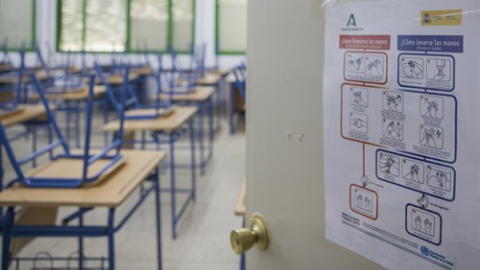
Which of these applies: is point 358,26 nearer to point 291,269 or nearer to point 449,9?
point 449,9

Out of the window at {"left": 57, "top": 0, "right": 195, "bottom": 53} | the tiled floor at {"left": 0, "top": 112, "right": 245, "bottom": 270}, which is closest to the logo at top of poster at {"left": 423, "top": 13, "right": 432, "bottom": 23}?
the tiled floor at {"left": 0, "top": 112, "right": 245, "bottom": 270}

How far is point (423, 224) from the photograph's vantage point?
59cm

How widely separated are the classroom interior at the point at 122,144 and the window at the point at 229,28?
0.7 inches

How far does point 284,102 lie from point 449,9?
1.04ft

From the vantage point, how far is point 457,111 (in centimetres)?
54

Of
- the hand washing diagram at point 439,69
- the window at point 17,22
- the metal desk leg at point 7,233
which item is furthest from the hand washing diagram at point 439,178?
the window at point 17,22

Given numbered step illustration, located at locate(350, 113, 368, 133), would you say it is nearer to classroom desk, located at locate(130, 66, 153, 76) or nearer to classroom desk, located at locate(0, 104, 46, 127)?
classroom desk, located at locate(0, 104, 46, 127)

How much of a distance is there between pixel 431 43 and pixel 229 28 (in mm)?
7875

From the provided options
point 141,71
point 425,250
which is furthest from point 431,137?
point 141,71

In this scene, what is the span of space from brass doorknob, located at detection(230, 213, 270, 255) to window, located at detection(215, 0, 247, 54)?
7.41m

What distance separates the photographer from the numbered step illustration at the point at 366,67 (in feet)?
2.04

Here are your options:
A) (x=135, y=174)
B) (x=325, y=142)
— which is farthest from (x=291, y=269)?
(x=135, y=174)

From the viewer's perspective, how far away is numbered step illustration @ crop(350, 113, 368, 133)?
0.65 m

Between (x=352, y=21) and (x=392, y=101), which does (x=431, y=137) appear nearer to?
(x=392, y=101)
